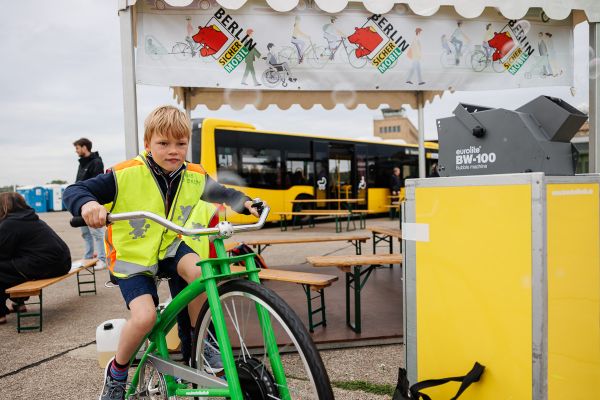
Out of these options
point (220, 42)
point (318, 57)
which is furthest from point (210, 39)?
point (318, 57)

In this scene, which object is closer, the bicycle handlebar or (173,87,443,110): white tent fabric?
the bicycle handlebar

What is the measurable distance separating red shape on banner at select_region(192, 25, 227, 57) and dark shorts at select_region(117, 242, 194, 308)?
6.24ft

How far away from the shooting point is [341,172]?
16234mm

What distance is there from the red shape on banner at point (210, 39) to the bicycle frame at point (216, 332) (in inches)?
84.7

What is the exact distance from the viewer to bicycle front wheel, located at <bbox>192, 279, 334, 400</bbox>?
1.51m

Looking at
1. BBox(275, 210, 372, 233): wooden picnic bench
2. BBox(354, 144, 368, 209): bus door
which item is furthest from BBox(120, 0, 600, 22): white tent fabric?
BBox(354, 144, 368, 209): bus door

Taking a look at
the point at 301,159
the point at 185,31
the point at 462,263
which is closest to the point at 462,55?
the point at 185,31

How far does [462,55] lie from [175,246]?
3.05 meters

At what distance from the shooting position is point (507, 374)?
6.00 feet

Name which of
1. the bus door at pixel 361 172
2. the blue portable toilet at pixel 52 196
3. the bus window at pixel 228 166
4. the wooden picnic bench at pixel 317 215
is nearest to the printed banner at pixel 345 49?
the wooden picnic bench at pixel 317 215

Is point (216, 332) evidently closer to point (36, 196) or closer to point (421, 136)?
point (421, 136)

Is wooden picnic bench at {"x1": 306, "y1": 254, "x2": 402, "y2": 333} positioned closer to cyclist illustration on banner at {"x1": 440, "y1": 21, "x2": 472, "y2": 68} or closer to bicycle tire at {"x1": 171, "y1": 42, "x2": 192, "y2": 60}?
cyclist illustration on banner at {"x1": 440, "y1": 21, "x2": 472, "y2": 68}

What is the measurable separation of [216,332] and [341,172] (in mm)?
14737

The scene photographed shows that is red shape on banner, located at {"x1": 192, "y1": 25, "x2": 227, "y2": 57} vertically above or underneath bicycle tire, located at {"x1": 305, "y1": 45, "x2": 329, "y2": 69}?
above
